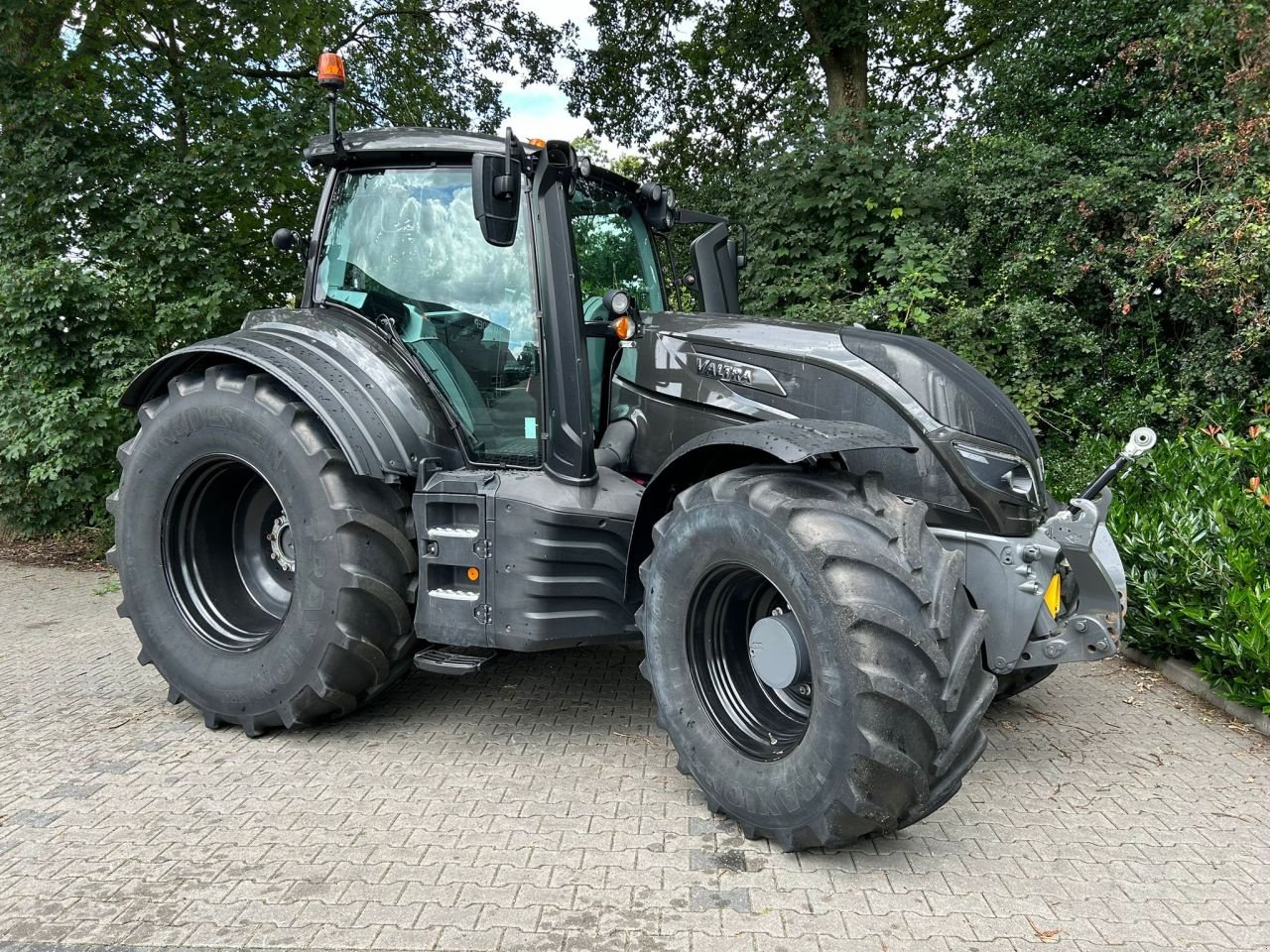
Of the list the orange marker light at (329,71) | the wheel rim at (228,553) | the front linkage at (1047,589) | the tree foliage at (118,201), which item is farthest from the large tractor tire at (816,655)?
the tree foliage at (118,201)

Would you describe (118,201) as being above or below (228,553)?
above

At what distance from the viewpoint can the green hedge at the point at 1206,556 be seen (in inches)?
167

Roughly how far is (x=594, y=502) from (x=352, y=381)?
113 centimetres

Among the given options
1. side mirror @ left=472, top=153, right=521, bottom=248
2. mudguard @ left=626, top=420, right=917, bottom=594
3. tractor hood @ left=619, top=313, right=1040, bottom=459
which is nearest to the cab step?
mudguard @ left=626, top=420, right=917, bottom=594

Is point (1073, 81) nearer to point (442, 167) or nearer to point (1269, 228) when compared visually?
point (1269, 228)

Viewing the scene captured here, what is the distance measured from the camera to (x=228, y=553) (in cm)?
431

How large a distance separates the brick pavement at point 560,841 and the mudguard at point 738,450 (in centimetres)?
96

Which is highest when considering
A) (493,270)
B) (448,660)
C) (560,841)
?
(493,270)

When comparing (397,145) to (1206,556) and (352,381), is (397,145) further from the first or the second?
(1206,556)

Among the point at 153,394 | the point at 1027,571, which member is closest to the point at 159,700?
the point at 153,394

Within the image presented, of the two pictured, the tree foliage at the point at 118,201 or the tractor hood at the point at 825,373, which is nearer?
the tractor hood at the point at 825,373

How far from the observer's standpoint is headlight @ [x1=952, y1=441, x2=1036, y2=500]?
3178 mm

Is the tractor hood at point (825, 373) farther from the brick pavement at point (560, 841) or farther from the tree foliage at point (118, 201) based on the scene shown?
the tree foliage at point (118, 201)

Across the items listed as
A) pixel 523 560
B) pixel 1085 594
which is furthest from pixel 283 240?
pixel 1085 594
